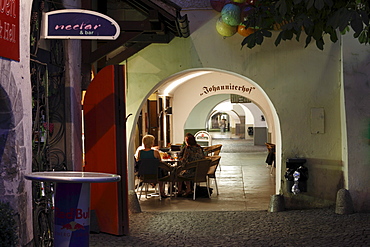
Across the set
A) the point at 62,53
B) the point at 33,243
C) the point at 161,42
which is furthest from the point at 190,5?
the point at 33,243

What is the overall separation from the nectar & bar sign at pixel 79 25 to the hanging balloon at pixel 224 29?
402cm

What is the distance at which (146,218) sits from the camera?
Result: 9406 mm

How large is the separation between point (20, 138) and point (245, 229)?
4.03 metres

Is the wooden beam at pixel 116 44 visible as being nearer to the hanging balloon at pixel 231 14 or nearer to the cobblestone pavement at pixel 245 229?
the hanging balloon at pixel 231 14

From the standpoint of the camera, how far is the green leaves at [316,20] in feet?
15.9

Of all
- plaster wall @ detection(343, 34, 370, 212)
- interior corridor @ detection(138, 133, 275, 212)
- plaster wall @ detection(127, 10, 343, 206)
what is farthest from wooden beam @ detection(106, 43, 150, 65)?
plaster wall @ detection(343, 34, 370, 212)

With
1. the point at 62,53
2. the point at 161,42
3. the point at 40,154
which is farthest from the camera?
the point at 161,42

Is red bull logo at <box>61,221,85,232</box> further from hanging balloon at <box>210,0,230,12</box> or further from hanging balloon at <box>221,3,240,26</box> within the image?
hanging balloon at <box>210,0,230,12</box>

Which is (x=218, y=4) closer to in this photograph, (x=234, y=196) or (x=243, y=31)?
(x=243, y=31)

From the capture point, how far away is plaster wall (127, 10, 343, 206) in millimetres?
9984

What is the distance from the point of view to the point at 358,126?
9633 millimetres

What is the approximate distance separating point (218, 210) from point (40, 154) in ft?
13.9

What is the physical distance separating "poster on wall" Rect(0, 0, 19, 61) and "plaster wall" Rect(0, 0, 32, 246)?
3.2 inches

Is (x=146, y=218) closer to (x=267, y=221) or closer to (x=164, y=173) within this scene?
(x=267, y=221)
